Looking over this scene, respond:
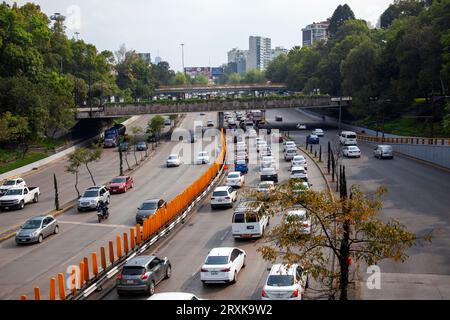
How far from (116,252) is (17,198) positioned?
Answer: 1734 centimetres

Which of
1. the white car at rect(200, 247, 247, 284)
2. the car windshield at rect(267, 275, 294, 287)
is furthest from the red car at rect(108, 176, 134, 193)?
the car windshield at rect(267, 275, 294, 287)

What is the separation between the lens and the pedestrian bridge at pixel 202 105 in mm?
94938

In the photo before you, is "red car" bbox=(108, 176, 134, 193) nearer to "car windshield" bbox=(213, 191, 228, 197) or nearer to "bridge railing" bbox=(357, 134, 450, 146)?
"car windshield" bbox=(213, 191, 228, 197)

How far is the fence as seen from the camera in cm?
2189

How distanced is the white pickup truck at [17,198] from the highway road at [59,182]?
0.43m

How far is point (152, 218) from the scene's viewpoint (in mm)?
32156

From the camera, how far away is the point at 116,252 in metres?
30.0

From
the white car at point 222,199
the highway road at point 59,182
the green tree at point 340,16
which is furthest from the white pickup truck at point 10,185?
the green tree at point 340,16

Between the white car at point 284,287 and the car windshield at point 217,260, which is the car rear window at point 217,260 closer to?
the car windshield at point 217,260

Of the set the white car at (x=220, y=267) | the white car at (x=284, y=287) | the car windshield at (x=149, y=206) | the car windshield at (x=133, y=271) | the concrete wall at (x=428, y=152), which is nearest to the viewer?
the white car at (x=284, y=287)

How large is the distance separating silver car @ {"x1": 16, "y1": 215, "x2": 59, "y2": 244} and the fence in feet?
13.0

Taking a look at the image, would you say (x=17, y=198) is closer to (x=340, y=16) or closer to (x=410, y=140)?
(x=410, y=140)
